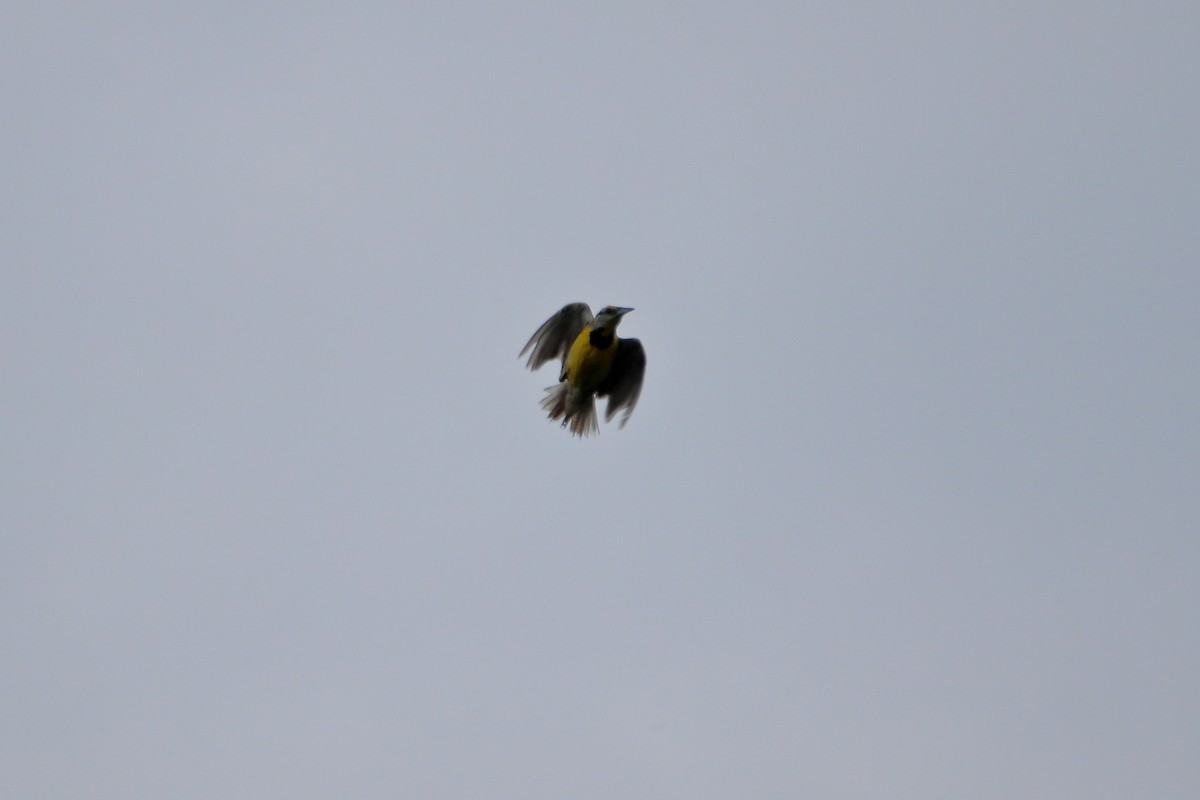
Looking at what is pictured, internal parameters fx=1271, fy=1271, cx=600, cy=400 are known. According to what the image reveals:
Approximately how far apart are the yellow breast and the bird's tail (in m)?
0.50

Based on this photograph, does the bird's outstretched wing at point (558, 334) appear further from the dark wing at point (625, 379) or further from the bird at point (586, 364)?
the dark wing at point (625, 379)

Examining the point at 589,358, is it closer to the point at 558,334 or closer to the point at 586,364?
the point at 586,364

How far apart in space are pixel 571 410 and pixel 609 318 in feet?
6.56

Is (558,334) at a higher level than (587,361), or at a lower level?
higher

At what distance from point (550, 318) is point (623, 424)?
76.8 inches

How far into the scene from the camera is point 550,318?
19.0m

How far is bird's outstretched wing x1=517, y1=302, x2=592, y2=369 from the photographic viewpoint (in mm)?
18938

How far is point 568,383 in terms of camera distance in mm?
19266

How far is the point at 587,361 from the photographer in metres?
18.5

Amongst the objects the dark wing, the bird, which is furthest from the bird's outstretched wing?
the dark wing

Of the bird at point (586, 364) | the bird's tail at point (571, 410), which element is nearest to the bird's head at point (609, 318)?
the bird at point (586, 364)

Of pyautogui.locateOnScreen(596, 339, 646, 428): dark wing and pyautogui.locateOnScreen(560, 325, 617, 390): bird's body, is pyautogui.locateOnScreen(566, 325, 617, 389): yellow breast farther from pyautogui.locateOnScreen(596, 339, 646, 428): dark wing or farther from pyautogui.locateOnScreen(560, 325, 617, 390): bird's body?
pyautogui.locateOnScreen(596, 339, 646, 428): dark wing

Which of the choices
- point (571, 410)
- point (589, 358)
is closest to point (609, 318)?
point (589, 358)

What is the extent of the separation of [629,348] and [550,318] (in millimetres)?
1267
